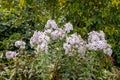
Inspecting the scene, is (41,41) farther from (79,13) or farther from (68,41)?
(79,13)

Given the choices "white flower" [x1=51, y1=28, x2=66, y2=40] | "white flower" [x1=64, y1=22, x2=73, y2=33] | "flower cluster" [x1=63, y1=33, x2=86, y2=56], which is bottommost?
"flower cluster" [x1=63, y1=33, x2=86, y2=56]

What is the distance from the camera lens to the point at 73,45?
3701 millimetres

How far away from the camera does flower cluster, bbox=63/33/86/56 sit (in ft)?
12.0

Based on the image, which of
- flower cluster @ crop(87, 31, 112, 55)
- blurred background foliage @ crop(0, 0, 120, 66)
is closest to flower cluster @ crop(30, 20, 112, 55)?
flower cluster @ crop(87, 31, 112, 55)

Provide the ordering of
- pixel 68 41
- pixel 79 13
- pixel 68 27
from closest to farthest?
1. pixel 68 41
2. pixel 68 27
3. pixel 79 13

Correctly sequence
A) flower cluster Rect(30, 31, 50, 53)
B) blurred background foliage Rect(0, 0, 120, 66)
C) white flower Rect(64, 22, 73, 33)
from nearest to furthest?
flower cluster Rect(30, 31, 50, 53) → white flower Rect(64, 22, 73, 33) → blurred background foliage Rect(0, 0, 120, 66)

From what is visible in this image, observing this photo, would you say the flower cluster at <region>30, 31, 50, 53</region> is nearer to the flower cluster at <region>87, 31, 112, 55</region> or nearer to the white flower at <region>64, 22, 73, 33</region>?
the white flower at <region>64, 22, 73, 33</region>

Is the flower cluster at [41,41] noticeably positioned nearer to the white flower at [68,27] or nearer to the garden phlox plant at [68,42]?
the garden phlox plant at [68,42]

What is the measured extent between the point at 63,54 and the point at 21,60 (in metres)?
0.54

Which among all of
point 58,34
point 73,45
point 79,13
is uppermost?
point 79,13

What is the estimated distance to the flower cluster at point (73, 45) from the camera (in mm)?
3662

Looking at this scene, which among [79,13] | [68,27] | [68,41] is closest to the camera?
[68,41]

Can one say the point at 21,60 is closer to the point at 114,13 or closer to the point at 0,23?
the point at 114,13

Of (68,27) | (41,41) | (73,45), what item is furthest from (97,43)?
(41,41)
